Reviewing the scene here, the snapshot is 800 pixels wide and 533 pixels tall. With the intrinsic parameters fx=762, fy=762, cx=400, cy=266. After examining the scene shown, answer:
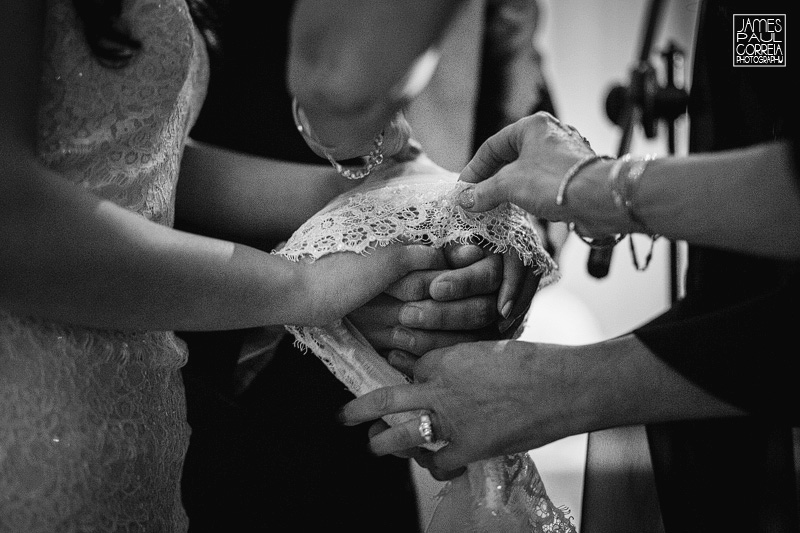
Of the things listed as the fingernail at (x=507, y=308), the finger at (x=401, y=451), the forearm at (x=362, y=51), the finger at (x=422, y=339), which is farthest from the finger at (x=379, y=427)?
the forearm at (x=362, y=51)

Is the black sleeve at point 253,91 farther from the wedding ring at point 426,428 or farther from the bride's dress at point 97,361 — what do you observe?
the wedding ring at point 426,428

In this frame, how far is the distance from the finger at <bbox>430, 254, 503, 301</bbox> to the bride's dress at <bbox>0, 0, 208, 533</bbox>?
Result: 0.32 meters

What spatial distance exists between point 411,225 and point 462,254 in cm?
7

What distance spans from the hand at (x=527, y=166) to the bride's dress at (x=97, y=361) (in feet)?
1.16

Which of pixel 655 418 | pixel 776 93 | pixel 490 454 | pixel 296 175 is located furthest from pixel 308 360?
pixel 776 93

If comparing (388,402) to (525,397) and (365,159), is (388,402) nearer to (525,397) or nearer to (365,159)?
(525,397)

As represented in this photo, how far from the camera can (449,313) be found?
896mm

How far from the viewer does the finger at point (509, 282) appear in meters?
0.90

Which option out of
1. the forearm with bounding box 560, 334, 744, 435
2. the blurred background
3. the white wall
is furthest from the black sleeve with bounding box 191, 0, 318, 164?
the white wall

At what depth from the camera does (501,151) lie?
907 mm

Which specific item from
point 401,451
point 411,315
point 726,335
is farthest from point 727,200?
point 401,451

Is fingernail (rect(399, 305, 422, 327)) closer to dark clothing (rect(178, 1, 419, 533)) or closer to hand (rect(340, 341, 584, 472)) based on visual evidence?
hand (rect(340, 341, 584, 472))

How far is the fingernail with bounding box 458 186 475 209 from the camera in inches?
35.0

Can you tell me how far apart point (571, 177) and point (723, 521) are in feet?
1.53
